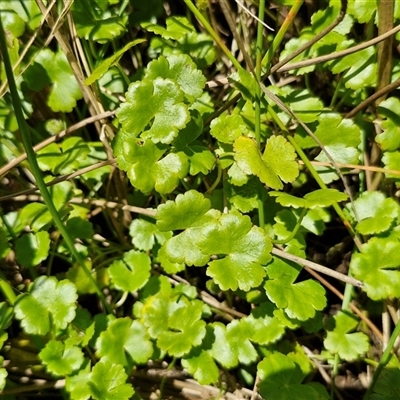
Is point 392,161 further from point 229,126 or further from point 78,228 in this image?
point 78,228

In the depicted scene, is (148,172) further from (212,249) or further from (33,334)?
(33,334)

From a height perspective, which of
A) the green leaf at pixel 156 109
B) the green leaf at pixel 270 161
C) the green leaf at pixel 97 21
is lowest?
the green leaf at pixel 270 161

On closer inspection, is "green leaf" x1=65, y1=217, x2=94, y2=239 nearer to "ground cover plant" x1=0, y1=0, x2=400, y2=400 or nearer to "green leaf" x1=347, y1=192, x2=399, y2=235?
"ground cover plant" x1=0, y1=0, x2=400, y2=400

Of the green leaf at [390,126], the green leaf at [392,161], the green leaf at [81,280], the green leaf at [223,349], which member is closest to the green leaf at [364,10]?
the green leaf at [390,126]

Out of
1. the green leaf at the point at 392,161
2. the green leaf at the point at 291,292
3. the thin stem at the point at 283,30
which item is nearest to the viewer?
the thin stem at the point at 283,30

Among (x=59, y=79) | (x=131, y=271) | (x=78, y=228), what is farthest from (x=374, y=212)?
(x=59, y=79)

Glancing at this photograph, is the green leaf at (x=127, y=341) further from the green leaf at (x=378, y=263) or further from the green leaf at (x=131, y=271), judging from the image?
the green leaf at (x=378, y=263)

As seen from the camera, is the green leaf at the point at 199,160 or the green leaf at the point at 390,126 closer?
the green leaf at the point at 199,160
